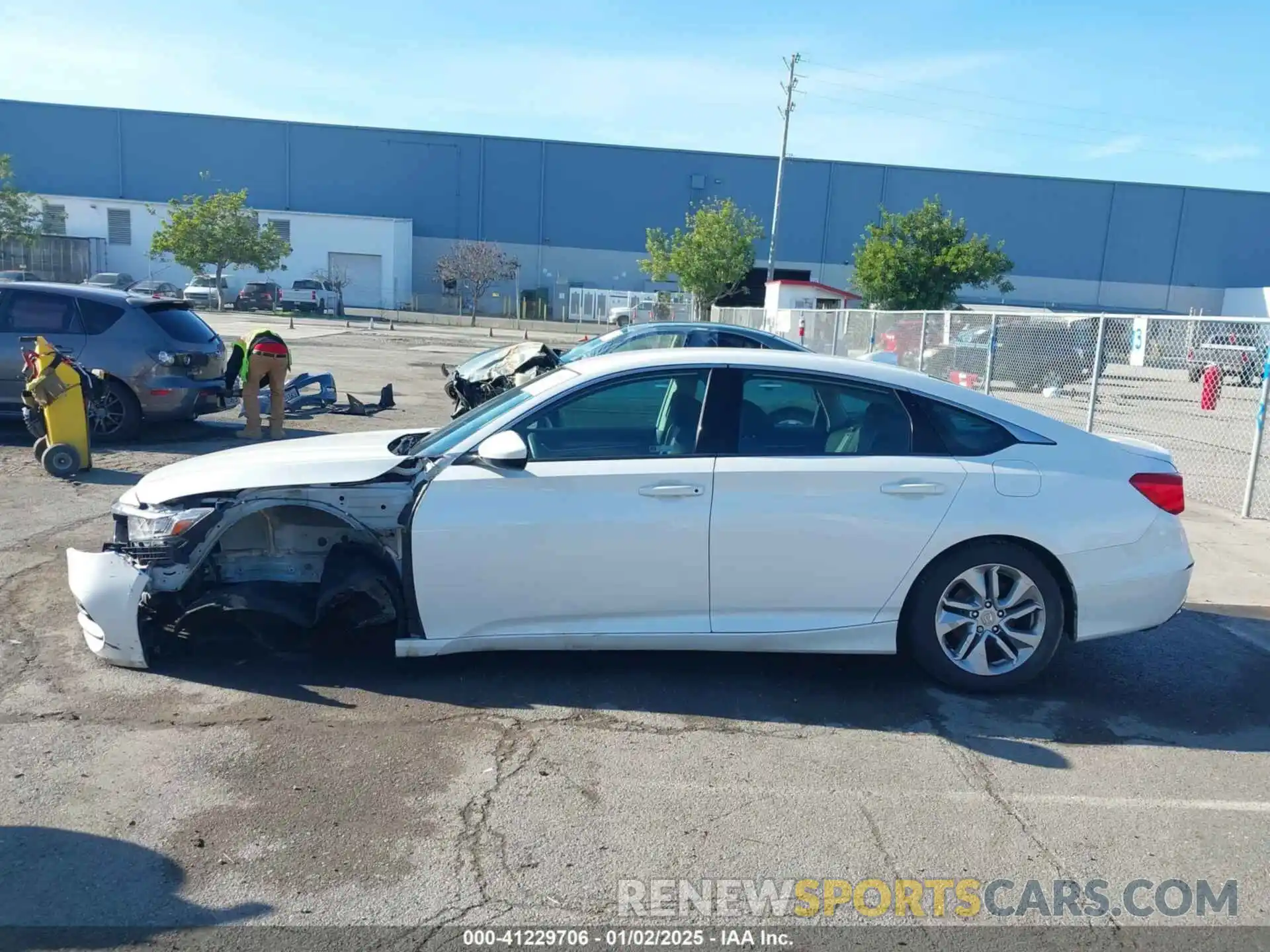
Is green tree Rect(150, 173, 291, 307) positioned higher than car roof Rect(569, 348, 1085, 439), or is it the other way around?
green tree Rect(150, 173, 291, 307)

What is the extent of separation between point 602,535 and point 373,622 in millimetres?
1176

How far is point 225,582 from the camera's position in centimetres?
494

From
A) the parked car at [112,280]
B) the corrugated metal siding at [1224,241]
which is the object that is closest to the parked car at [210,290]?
the parked car at [112,280]

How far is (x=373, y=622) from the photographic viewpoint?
473 centimetres

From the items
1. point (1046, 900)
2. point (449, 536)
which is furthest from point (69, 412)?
point (1046, 900)

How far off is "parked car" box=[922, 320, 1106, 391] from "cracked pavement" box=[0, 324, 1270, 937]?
12869 millimetres

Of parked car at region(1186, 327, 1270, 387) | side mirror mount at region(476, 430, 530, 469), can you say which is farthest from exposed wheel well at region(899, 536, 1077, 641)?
parked car at region(1186, 327, 1270, 387)

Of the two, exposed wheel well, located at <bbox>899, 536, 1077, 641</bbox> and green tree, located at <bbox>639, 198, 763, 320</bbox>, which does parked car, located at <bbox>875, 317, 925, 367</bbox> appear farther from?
green tree, located at <bbox>639, 198, 763, 320</bbox>

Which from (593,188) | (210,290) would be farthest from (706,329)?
(593,188)

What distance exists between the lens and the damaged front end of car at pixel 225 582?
4.68 metres

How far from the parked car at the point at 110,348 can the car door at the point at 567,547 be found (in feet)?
24.7

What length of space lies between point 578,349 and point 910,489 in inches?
389

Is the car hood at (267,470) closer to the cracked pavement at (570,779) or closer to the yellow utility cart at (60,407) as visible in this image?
the cracked pavement at (570,779)

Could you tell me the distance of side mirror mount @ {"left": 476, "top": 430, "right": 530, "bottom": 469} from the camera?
4.52 metres
